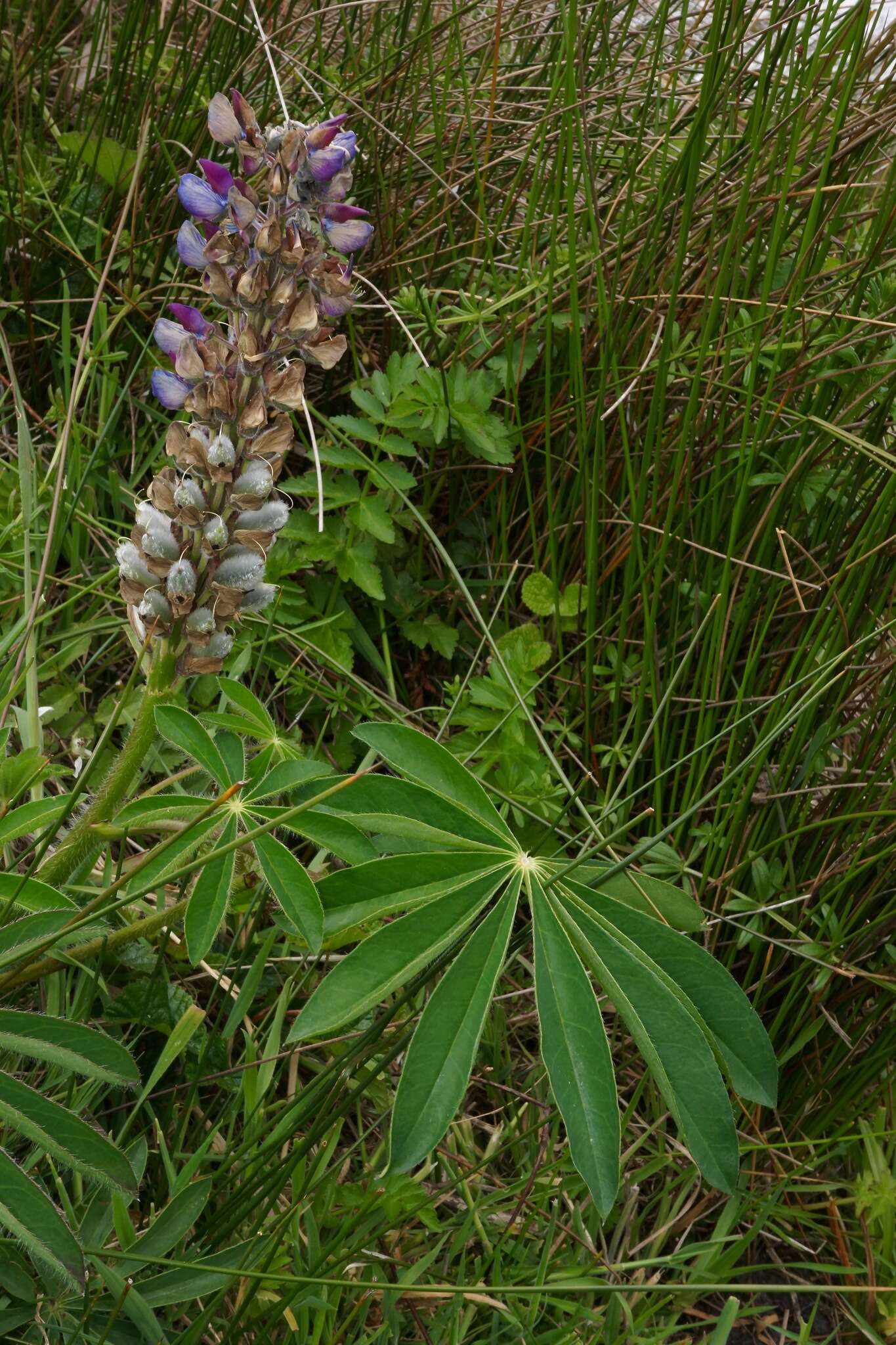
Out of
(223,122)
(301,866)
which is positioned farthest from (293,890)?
(223,122)

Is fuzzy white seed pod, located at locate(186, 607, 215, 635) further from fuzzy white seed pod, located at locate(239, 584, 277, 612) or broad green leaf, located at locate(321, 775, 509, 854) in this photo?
broad green leaf, located at locate(321, 775, 509, 854)

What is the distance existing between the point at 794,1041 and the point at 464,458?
1.13m

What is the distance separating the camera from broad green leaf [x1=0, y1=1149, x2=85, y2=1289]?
900 millimetres

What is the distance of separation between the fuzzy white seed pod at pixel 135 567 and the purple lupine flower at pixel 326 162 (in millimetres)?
382

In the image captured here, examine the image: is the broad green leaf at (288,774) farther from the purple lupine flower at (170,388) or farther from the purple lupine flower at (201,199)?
the purple lupine flower at (201,199)

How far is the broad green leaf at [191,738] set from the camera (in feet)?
3.72

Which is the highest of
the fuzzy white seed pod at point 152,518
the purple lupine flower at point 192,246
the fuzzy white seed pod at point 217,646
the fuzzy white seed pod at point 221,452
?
the purple lupine flower at point 192,246

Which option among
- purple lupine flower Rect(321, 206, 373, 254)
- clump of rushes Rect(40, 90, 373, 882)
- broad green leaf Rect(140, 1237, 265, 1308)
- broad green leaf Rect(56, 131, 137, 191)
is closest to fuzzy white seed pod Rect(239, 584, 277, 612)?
clump of rushes Rect(40, 90, 373, 882)

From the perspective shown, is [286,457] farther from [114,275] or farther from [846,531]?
[846,531]

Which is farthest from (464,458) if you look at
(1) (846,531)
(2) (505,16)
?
(2) (505,16)

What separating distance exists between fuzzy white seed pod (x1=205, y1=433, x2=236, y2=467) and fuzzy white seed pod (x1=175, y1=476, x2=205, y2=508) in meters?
0.03

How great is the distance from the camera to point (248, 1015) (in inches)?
59.0

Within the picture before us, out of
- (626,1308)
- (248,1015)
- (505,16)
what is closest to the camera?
(626,1308)

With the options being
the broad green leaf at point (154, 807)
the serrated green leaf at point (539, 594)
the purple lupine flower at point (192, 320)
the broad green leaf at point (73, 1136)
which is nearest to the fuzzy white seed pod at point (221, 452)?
the purple lupine flower at point (192, 320)
